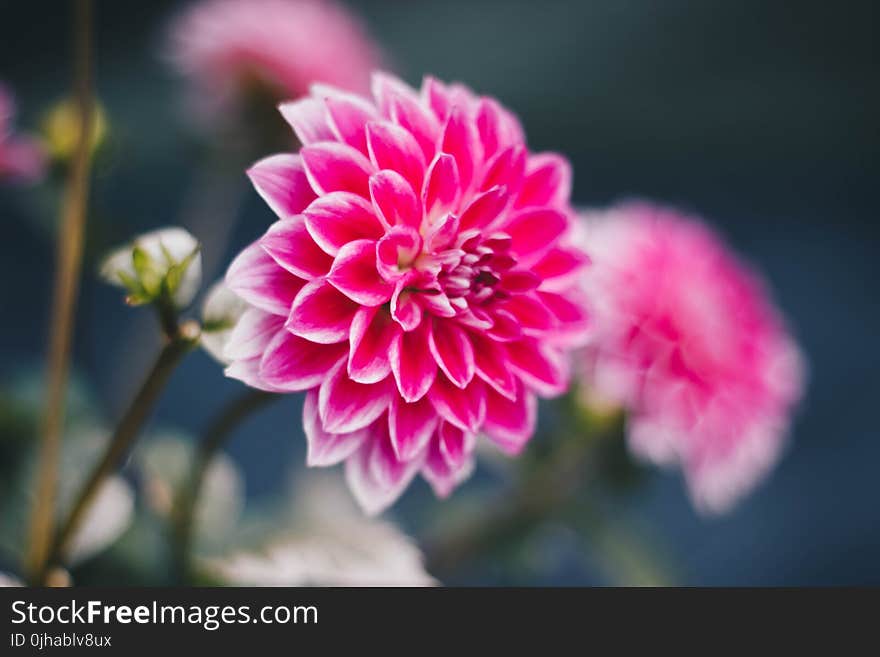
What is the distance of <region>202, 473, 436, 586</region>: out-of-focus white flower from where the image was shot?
0.44m

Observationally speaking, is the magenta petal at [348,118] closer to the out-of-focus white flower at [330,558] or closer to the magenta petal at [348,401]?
the magenta petal at [348,401]

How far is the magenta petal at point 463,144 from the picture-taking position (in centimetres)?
33

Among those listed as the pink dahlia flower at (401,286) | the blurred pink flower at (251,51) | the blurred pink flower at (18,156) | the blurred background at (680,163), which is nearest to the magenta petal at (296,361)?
the pink dahlia flower at (401,286)

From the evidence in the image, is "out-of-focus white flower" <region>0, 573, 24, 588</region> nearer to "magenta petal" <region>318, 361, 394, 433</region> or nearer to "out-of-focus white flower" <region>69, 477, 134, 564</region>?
"out-of-focus white flower" <region>69, 477, 134, 564</region>

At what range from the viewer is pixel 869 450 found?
98 cm

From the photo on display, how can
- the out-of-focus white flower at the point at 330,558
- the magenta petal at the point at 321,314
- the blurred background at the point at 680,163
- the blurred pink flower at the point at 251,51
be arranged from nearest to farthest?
the magenta petal at the point at 321,314 → the out-of-focus white flower at the point at 330,558 → the blurred pink flower at the point at 251,51 → the blurred background at the point at 680,163

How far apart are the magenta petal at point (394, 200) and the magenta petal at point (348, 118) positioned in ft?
0.08

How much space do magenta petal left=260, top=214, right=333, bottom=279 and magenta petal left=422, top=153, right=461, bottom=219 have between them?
0.04 m

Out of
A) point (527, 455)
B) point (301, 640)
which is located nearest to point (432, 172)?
point (301, 640)

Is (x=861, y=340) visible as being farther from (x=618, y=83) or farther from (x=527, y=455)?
(x=527, y=455)

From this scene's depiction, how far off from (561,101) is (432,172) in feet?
2.81

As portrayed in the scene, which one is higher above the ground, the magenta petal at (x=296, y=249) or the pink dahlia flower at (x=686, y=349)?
the pink dahlia flower at (x=686, y=349)

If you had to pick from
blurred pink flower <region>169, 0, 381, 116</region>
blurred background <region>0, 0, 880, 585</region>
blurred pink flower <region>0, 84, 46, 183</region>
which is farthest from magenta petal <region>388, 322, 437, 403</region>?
blurred background <region>0, 0, 880, 585</region>

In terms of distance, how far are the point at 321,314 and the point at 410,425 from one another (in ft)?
0.16
